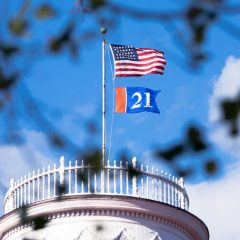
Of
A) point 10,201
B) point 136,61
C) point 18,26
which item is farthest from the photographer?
point 136,61

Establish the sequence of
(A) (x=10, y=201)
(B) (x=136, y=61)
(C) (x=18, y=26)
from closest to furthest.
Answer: (C) (x=18, y=26) → (A) (x=10, y=201) → (B) (x=136, y=61)

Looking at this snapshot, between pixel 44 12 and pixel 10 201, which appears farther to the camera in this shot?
pixel 10 201

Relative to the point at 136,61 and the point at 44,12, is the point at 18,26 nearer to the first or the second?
the point at 44,12

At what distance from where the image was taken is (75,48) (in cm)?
907

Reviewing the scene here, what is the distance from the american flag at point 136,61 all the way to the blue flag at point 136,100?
24.3 inches

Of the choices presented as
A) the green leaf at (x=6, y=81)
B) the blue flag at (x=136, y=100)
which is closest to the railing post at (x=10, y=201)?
the blue flag at (x=136, y=100)

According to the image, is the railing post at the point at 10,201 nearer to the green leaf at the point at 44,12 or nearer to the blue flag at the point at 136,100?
the blue flag at the point at 136,100

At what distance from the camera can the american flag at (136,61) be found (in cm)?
3631

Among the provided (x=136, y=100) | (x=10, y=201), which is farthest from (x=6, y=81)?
(x=136, y=100)

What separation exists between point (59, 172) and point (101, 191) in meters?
1.28

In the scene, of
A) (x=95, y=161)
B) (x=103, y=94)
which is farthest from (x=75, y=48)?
(x=103, y=94)

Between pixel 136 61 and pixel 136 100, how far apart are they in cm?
127

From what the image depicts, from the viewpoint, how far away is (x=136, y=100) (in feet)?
119

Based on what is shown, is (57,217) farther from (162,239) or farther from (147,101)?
(147,101)
